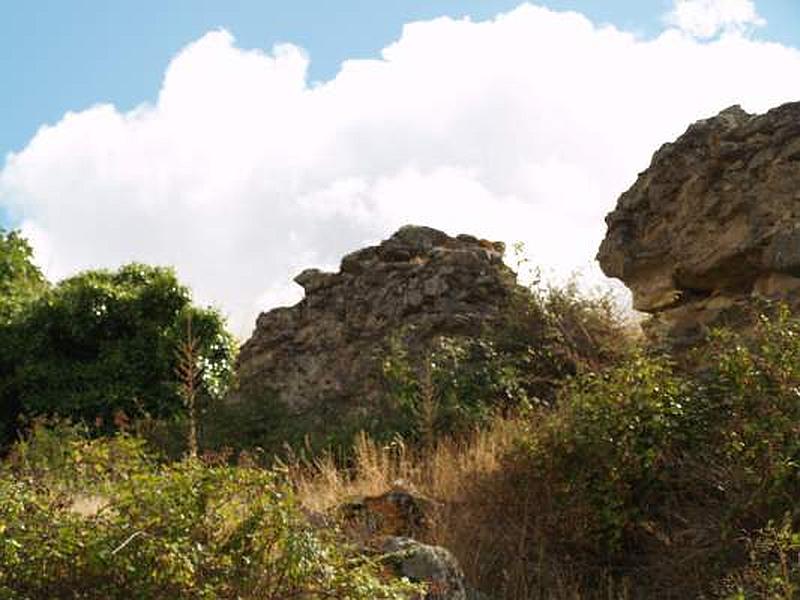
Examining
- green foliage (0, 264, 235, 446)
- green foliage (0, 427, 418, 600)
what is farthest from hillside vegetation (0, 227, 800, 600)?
green foliage (0, 264, 235, 446)

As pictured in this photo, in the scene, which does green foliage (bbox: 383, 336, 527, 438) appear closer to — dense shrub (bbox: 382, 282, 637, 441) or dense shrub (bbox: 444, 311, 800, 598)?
dense shrub (bbox: 382, 282, 637, 441)

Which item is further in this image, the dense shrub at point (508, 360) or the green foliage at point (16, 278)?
the green foliage at point (16, 278)

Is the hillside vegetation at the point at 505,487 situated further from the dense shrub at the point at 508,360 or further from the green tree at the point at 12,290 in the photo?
the green tree at the point at 12,290

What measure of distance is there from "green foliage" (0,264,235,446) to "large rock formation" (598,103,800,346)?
19.9 ft

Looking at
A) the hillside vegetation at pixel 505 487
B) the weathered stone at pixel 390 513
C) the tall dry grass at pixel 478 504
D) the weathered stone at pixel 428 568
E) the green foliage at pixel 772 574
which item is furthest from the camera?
the weathered stone at pixel 390 513

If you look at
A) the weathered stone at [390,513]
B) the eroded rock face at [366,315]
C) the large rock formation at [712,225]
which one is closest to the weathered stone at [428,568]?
the weathered stone at [390,513]

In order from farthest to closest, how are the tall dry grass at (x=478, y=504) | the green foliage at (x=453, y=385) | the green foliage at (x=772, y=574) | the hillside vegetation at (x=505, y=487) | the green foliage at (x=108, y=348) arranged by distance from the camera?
the green foliage at (x=108, y=348) → the green foliage at (x=453, y=385) → the tall dry grass at (x=478, y=504) → the green foliage at (x=772, y=574) → the hillside vegetation at (x=505, y=487)

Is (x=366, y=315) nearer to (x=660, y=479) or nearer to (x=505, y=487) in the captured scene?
(x=505, y=487)

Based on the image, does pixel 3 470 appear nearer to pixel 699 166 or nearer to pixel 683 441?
pixel 683 441

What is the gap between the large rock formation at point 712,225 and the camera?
34.2ft

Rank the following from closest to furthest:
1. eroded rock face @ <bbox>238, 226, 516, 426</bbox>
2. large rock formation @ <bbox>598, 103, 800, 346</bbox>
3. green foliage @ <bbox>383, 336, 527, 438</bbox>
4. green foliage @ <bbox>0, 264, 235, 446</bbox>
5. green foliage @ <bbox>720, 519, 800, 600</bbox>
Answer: green foliage @ <bbox>720, 519, 800, 600</bbox>, large rock formation @ <bbox>598, 103, 800, 346</bbox>, green foliage @ <bbox>383, 336, 527, 438</bbox>, eroded rock face @ <bbox>238, 226, 516, 426</bbox>, green foliage @ <bbox>0, 264, 235, 446</bbox>

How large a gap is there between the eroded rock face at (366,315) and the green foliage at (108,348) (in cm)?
129

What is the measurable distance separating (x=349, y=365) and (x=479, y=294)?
1731mm

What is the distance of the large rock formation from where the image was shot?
10.4 m
